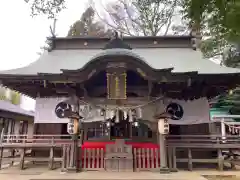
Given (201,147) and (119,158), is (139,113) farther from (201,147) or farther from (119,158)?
(201,147)

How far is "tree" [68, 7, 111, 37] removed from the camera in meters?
25.7

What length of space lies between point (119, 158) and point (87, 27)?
73.6 ft

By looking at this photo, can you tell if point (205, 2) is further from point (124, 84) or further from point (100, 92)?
point (100, 92)

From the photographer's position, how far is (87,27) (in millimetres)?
27094

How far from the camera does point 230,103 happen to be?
15875 millimetres

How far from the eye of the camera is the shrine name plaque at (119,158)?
759 cm

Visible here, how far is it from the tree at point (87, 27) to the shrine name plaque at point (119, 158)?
62.2 feet

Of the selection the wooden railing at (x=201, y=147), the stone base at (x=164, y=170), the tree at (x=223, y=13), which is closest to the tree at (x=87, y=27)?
the wooden railing at (x=201, y=147)

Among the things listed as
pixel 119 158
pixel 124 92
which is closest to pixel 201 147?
pixel 119 158

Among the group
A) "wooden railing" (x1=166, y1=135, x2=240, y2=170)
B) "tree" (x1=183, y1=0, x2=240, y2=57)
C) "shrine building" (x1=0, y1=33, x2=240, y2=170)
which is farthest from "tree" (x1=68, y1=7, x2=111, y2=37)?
"tree" (x1=183, y1=0, x2=240, y2=57)

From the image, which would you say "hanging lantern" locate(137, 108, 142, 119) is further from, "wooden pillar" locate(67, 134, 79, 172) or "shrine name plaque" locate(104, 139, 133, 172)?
"wooden pillar" locate(67, 134, 79, 172)

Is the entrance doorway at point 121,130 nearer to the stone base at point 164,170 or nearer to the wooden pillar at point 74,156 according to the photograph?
the wooden pillar at point 74,156

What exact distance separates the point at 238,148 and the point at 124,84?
527 cm

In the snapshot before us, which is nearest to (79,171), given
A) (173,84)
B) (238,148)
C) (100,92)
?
(100,92)
